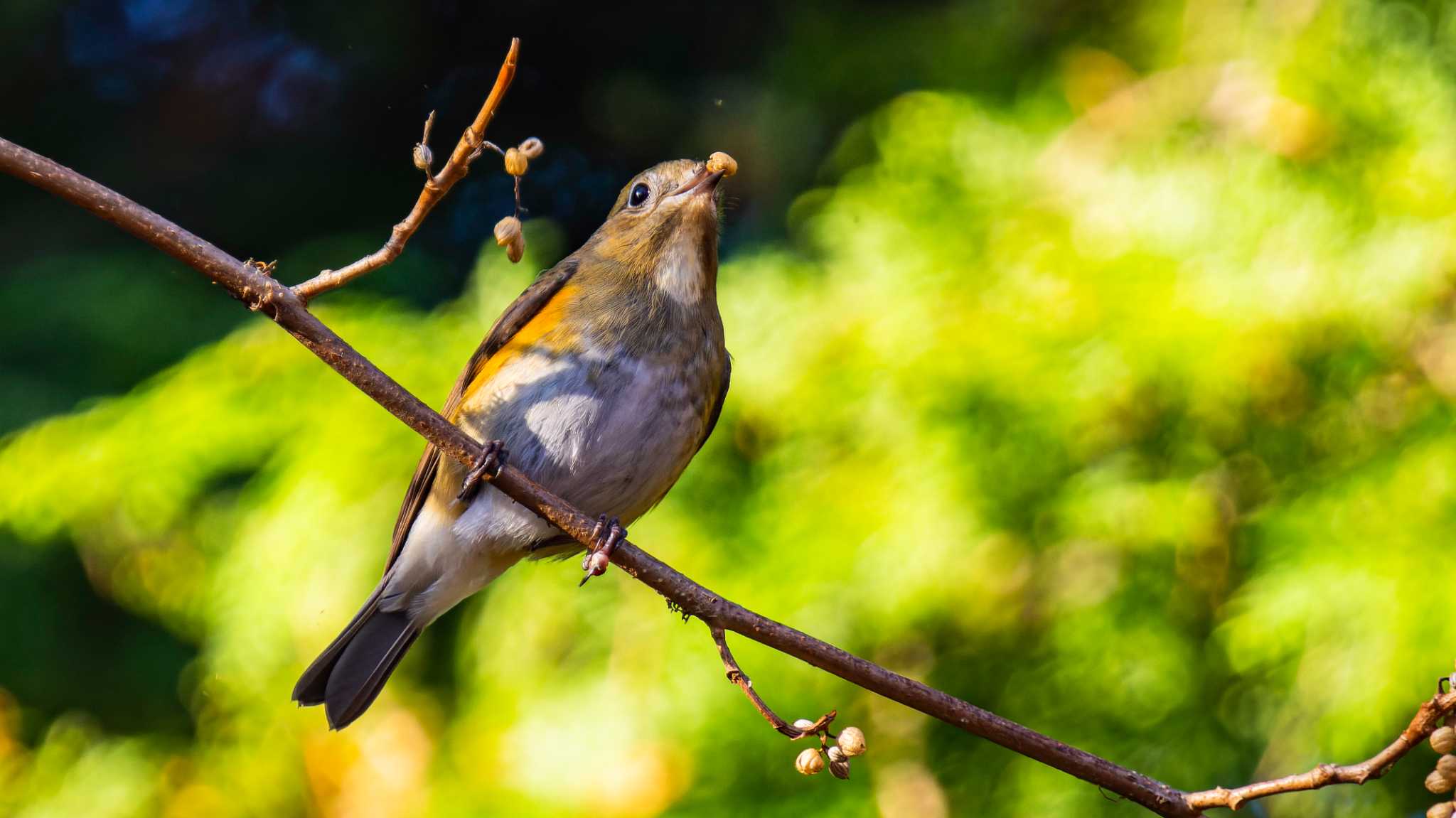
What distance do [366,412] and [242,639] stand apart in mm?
585

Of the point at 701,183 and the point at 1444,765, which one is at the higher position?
the point at 701,183

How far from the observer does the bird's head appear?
253cm

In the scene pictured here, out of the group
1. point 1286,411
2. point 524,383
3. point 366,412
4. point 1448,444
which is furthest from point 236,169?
point 1448,444

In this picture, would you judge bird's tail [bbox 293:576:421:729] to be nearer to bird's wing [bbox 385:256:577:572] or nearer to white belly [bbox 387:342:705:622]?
bird's wing [bbox 385:256:577:572]

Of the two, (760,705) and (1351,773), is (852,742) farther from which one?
(1351,773)

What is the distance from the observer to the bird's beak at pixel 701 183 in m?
2.54

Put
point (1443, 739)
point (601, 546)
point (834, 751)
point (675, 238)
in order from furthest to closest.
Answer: point (675, 238) < point (601, 546) < point (834, 751) < point (1443, 739)

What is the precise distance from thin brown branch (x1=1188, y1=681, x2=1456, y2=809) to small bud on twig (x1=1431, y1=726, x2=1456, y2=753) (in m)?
0.01

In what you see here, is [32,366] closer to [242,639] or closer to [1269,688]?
[242,639]

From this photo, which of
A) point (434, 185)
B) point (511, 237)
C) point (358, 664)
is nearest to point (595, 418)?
point (358, 664)

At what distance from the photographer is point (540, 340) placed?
8.02ft

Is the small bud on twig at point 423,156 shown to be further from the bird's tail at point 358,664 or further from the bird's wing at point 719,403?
the bird's tail at point 358,664

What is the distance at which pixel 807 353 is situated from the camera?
8.84 feet

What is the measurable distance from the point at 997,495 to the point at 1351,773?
3.81ft
